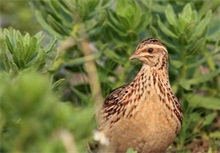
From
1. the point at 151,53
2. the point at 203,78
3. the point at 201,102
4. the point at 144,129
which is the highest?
the point at 151,53

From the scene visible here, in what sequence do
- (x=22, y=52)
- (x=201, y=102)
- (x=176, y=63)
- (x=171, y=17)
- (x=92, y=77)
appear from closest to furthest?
(x=22, y=52)
(x=92, y=77)
(x=171, y=17)
(x=176, y=63)
(x=201, y=102)

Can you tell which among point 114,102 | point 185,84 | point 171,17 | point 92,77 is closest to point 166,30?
point 171,17

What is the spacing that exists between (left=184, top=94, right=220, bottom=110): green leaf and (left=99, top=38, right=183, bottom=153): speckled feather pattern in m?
0.99

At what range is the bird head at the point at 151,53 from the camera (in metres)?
6.57

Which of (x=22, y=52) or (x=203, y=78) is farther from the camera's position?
(x=203, y=78)

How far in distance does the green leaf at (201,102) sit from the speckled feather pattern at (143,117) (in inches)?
38.9

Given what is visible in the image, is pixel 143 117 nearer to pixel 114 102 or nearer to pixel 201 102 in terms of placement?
pixel 114 102

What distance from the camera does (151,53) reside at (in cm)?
659

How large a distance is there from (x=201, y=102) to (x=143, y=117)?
1.34 meters

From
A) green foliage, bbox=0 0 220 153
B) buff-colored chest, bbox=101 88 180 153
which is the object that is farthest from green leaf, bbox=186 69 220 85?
buff-colored chest, bbox=101 88 180 153

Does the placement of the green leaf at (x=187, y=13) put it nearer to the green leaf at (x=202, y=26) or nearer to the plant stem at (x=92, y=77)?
the green leaf at (x=202, y=26)

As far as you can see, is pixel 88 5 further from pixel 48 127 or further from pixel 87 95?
pixel 48 127

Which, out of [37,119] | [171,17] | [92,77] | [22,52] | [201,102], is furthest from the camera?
[201,102]

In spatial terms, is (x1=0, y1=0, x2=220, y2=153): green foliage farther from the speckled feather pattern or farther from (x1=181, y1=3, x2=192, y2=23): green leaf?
the speckled feather pattern
